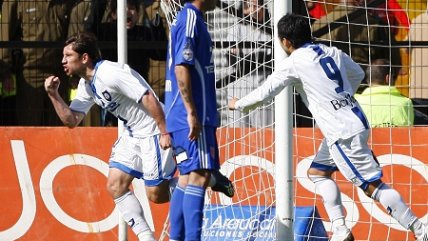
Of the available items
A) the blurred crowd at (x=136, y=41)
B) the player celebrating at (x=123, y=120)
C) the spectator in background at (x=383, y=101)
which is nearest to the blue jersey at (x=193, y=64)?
the player celebrating at (x=123, y=120)

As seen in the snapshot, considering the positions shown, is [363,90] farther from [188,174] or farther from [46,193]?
[188,174]

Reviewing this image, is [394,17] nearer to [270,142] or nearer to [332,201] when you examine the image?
[270,142]

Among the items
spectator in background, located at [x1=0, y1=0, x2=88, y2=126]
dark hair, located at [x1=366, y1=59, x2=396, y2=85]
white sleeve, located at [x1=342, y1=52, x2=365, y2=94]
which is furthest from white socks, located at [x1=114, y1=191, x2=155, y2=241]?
spectator in background, located at [x1=0, y1=0, x2=88, y2=126]

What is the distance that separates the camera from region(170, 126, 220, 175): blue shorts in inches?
327

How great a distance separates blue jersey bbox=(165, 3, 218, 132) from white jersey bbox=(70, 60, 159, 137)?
3.47 feet

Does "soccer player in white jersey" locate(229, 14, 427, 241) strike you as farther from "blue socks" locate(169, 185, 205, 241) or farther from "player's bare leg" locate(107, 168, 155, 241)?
"player's bare leg" locate(107, 168, 155, 241)

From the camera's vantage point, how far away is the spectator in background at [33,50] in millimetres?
13141

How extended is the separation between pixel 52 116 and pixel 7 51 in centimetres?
86

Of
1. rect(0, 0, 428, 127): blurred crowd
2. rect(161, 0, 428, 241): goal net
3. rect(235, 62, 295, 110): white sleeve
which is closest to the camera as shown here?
rect(235, 62, 295, 110): white sleeve

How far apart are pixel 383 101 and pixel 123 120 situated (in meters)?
2.96

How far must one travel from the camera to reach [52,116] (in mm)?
13258

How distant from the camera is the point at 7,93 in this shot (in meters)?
13.2

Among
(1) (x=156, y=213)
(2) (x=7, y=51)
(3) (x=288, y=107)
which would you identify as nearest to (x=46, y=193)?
(1) (x=156, y=213)

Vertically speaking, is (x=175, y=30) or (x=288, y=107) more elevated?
(x=175, y=30)
